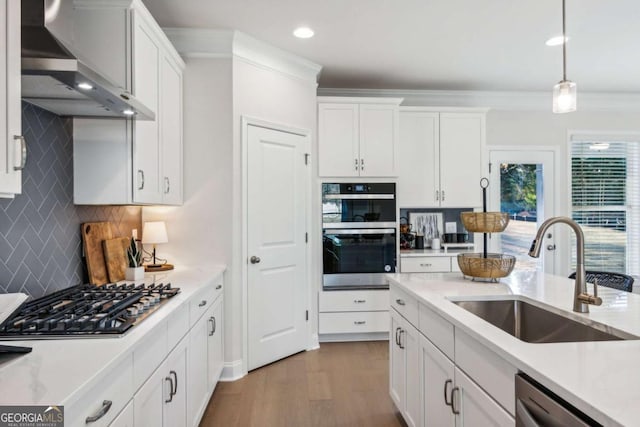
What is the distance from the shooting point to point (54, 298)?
178 cm

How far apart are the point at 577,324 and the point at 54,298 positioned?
216 cm

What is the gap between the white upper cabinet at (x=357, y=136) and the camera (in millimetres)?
3904

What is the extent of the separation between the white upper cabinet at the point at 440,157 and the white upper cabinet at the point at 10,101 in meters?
3.49

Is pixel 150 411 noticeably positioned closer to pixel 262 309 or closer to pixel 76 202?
pixel 76 202

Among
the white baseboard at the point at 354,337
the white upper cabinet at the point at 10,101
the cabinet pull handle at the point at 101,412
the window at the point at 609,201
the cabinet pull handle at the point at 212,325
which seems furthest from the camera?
the window at the point at 609,201

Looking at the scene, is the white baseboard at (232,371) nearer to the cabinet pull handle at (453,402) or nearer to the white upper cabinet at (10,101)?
the cabinet pull handle at (453,402)

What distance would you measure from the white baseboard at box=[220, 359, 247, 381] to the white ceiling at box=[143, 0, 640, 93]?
254cm

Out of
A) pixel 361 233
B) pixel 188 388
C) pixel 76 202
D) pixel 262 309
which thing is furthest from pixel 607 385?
pixel 361 233

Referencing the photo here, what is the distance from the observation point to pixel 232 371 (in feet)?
9.95

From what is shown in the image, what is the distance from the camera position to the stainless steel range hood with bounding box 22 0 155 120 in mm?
1354

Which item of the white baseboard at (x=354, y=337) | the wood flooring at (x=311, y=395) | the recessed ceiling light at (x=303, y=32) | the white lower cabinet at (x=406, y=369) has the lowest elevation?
the wood flooring at (x=311, y=395)

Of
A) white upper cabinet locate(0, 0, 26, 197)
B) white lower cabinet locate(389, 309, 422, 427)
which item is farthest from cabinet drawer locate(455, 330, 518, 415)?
white upper cabinet locate(0, 0, 26, 197)

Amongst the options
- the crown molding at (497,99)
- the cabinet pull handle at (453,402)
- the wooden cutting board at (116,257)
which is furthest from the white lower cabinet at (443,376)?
the crown molding at (497,99)

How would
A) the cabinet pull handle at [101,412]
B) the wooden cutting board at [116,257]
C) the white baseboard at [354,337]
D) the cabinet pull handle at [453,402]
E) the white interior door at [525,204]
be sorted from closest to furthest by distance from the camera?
the cabinet pull handle at [101,412] < the cabinet pull handle at [453,402] < the wooden cutting board at [116,257] < the white baseboard at [354,337] < the white interior door at [525,204]
